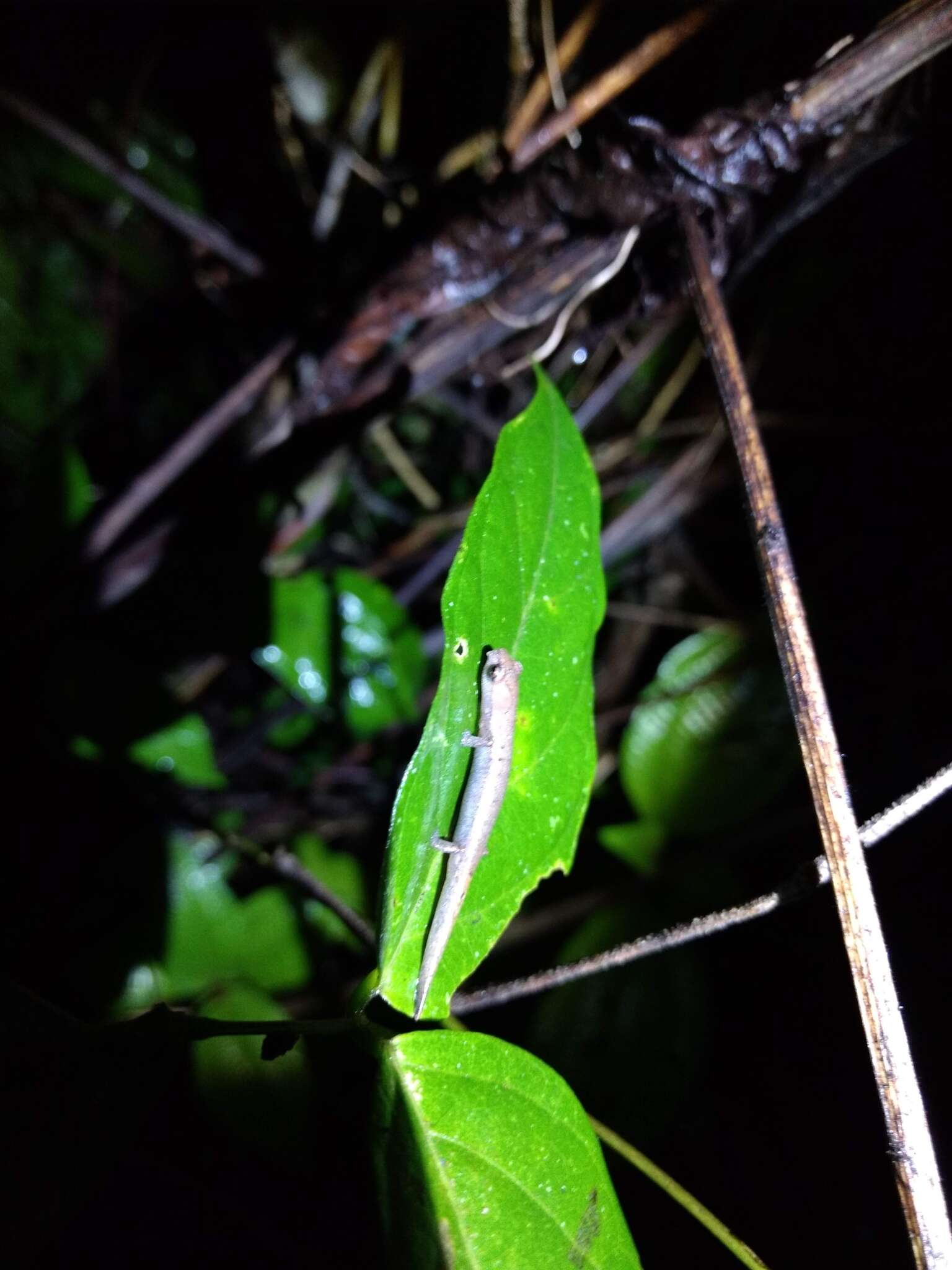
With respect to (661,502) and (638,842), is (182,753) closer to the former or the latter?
(638,842)

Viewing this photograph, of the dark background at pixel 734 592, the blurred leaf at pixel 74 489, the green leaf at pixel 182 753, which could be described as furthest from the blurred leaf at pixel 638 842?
the blurred leaf at pixel 74 489

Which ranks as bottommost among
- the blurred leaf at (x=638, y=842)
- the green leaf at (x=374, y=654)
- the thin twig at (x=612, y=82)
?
the blurred leaf at (x=638, y=842)

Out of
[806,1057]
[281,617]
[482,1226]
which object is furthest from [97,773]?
[806,1057]

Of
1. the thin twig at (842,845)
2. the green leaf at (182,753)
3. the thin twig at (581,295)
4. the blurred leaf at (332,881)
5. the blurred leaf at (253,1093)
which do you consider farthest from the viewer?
the blurred leaf at (332,881)

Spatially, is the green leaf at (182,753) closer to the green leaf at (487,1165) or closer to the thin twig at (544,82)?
the green leaf at (487,1165)

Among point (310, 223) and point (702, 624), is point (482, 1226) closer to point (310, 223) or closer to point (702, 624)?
point (702, 624)

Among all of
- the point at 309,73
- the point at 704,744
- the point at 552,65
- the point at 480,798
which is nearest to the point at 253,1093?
the point at 480,798
